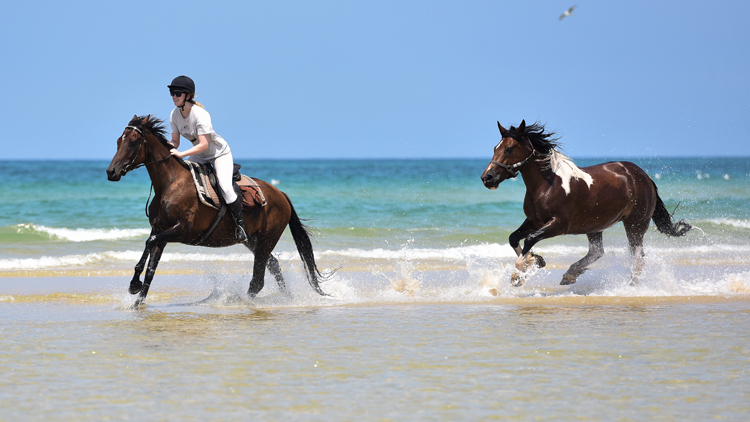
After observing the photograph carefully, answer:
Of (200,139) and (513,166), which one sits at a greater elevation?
(200,139)

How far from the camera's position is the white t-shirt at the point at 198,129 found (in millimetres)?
7945

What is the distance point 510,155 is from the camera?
8.76 meters

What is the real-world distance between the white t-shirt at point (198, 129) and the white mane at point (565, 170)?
3.67 meters

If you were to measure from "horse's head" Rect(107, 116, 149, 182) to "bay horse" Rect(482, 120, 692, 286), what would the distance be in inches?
143

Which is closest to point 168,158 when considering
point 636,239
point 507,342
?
point 507,342

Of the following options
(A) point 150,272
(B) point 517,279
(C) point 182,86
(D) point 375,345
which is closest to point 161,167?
(C) point 182,86

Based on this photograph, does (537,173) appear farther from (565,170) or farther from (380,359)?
(380,359)

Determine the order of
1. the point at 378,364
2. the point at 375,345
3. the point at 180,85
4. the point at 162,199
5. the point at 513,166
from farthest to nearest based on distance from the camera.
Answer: the point at 513,166
the point at 162,199
the point at 180,85
the point at 375,345
the point at 378,364

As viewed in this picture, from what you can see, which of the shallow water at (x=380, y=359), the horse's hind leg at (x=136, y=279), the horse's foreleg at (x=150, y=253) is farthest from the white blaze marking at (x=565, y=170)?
the horse's hind leg at (x=136, y=279)

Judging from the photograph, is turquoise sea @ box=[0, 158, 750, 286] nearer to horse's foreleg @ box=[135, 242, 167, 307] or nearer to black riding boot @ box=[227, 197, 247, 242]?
black riding boot @ box=[227, 197, 247, 242]

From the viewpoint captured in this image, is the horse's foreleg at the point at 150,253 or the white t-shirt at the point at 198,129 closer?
the horse's foreleg at the point at 150,253

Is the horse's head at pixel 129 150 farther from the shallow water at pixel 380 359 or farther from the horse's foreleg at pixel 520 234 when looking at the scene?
the horse's foreleg at pixel 520 234

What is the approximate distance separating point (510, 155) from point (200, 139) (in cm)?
340

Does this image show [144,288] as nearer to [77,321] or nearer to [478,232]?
[77,321]
